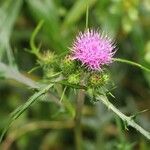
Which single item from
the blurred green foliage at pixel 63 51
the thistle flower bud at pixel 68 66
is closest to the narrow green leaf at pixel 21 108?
the thistle flower bud at pixel 68 66

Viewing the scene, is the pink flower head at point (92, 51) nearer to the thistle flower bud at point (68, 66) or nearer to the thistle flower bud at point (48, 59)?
the thistle flower bud at point (68, 66)

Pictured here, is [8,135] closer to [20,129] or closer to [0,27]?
[20,129]

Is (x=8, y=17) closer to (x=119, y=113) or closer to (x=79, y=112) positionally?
(x=79, y=112)

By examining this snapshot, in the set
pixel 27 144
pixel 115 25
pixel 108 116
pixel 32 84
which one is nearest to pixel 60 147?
pixel 27 144

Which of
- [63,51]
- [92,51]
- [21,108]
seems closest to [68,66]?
[92,51]

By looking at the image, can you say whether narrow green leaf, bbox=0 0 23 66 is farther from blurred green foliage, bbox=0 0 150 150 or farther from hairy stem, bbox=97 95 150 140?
hairy stem, bbox=97 95 150 140
